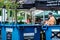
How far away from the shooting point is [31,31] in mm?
9664

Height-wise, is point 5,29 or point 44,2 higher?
point 44,2

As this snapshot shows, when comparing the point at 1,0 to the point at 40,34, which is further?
the point at 1,0

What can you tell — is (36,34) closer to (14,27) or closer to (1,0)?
(14,27)

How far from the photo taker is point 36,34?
9.77m

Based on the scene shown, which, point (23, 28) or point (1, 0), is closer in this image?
point (23, 28)

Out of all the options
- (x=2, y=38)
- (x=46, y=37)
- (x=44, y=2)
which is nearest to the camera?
(x=46, y=37)

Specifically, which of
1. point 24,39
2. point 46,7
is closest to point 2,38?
point 24,39

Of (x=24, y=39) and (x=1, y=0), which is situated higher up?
(x=1, y=0)

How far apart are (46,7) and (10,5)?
1627mm

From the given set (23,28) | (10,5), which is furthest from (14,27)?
(10,5)

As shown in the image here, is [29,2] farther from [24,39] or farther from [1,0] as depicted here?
[24,39]

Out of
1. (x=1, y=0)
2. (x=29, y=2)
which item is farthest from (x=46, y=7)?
(x=1, y=0)

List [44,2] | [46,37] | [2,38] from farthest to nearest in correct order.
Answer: [44,2] → [2,38] → [46,37]

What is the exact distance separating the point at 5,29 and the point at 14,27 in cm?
53
